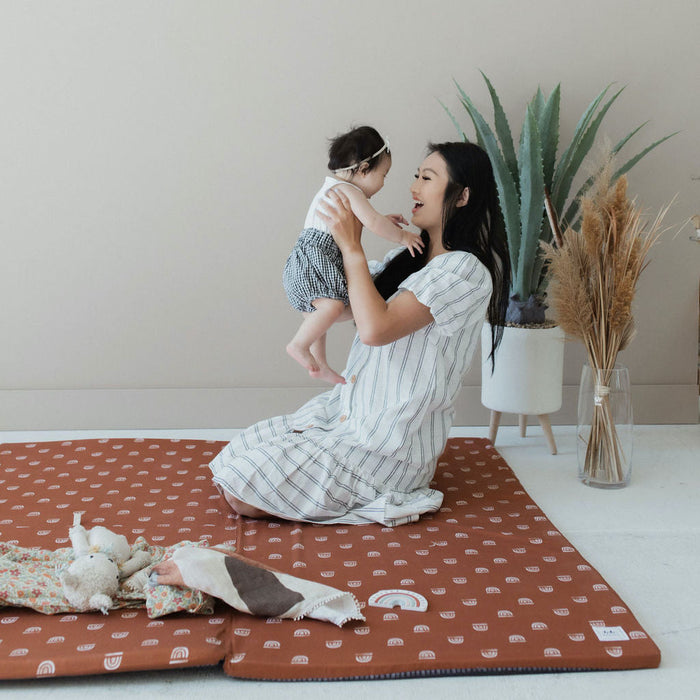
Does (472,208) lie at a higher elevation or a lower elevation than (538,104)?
lower

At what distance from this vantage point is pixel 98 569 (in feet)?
6.28

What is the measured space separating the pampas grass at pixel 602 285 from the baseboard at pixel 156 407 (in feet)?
2.51

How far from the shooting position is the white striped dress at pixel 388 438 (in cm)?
241

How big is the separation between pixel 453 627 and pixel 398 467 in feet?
2.32

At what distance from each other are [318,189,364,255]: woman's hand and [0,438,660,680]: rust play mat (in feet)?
2.70

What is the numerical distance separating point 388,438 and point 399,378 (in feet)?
0.59

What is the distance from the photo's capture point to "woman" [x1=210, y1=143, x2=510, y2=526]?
240 cm

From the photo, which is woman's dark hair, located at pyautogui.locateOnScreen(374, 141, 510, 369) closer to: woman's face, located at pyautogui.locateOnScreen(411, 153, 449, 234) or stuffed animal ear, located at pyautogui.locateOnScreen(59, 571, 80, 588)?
woman's face, located at pyautogui.locateOnScreen(411, 153, 449, 234)

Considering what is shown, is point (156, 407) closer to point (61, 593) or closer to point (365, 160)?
point (365, 160)

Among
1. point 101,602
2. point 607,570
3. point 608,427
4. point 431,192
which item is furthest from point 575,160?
point 101,602

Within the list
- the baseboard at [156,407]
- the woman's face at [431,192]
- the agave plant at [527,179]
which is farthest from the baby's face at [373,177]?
the baseboard at [156,407]

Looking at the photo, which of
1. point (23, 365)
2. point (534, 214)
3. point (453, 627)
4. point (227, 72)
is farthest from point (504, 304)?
point (23, 365)

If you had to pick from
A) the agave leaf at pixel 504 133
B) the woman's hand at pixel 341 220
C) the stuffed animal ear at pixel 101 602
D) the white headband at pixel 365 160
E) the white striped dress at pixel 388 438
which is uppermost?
the agave leaf at pixel 504 133

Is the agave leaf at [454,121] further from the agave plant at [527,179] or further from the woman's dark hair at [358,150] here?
the woman's dark hair at [358,150]
